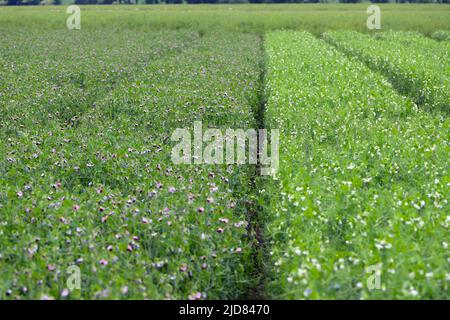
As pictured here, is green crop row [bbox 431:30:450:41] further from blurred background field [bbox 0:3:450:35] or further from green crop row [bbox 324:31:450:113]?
green crop row [bbox 324:31:450:113]

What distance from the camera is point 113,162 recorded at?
7.32 m

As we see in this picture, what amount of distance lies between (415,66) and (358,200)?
35.8 feet

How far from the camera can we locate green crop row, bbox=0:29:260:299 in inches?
179

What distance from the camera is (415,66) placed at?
15.3m

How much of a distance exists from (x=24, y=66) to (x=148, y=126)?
28.7 feet

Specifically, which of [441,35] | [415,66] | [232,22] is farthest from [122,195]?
[232,22]

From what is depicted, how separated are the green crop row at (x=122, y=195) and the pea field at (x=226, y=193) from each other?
2 cm

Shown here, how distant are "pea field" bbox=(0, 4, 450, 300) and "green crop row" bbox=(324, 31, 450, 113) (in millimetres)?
103

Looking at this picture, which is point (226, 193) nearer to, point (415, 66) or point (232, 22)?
point (415, 66)

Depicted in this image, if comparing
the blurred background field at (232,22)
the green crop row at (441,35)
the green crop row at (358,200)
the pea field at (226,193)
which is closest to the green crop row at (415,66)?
the pea field at (226,193)

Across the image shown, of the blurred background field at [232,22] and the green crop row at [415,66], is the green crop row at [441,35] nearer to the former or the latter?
the blurred background field at [232,22]
